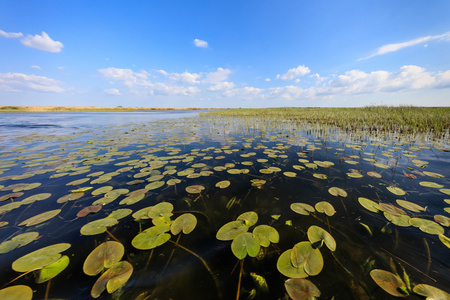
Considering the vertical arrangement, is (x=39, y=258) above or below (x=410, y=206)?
below

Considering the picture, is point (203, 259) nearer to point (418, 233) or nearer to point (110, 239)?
point (110, 239)

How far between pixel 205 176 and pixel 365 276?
238 cm

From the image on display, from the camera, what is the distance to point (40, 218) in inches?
71.4

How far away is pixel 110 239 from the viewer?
5.13ft

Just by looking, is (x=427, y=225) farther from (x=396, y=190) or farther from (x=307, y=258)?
(x=307, y=258)

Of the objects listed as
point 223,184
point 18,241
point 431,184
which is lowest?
point 18,241

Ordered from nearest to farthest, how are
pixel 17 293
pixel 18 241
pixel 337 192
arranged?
pixel 17 293
pixel 18 241
pixel 337 192

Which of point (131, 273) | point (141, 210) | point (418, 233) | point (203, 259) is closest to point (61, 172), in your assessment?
point (141, 210)

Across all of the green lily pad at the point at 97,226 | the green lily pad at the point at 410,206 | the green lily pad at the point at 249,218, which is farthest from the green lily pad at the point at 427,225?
the green lily pad at the point at 97,226

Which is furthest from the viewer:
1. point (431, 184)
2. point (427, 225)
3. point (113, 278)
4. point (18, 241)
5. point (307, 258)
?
point (431, 184)

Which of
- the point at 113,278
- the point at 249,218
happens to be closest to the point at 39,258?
the point at 113,278

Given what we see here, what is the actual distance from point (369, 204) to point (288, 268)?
1.61 metres

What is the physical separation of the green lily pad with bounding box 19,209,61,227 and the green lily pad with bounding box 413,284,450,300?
3.60m

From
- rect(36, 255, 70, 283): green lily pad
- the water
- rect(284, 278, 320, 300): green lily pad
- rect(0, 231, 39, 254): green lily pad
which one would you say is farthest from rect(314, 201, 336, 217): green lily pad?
rect(0, 231, 39, 254): green lily pad
